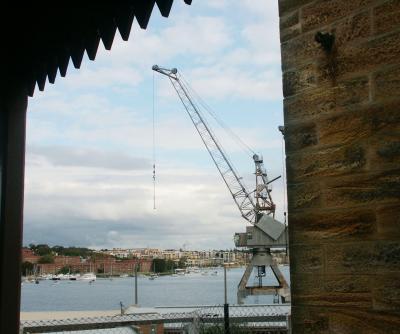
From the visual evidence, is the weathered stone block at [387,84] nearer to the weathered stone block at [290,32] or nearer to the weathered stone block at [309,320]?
the weathered stone block at [290,32]

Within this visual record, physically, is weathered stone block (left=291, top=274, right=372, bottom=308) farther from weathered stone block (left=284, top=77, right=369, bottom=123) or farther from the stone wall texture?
weathered stone block (left=284, top=77, right=369, bottom=123)

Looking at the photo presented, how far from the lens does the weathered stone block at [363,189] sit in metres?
2.72

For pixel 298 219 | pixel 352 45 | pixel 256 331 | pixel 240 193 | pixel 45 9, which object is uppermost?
pixel 240 193

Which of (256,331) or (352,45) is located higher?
(352,45)

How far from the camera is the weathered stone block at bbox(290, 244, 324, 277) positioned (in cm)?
296

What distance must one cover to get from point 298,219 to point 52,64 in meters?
2.20

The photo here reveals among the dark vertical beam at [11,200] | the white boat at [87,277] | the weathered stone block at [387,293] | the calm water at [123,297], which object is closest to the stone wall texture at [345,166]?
the weathered stone block at [387,293]

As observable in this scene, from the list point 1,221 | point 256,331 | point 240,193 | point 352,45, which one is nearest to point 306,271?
point 352,45

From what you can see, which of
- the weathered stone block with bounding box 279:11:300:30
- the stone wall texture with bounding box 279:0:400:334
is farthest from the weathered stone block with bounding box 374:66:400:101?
the weathered stone block with bounding box 279:11:300:30

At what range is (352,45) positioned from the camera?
9.71 ft

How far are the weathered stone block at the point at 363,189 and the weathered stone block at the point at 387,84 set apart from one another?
378 mm

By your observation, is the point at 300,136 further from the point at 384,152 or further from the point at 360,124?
the point at 384,152

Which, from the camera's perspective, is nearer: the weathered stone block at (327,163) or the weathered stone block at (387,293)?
the weathered stone block at (387,293)

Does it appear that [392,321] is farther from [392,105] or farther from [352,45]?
[352,45]
